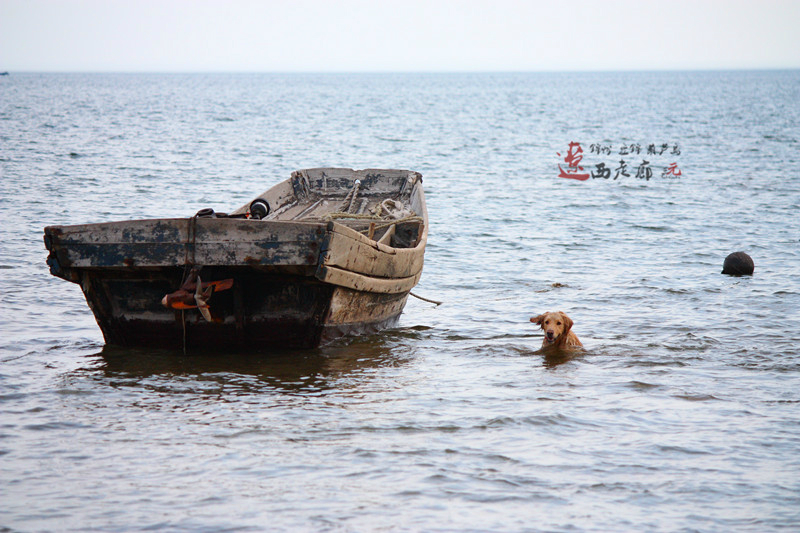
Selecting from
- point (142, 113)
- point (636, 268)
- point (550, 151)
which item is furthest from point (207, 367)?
point (142, 113)

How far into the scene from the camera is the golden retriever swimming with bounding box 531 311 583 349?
29.3ft

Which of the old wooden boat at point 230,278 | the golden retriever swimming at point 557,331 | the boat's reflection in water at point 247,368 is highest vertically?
the old wooden boat at point 230,278

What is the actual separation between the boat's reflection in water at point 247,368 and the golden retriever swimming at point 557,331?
1.59 metres

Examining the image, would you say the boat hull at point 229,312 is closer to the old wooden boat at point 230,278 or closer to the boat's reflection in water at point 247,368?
the old wooden boat at point 230,278

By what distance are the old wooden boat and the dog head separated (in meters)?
1.81

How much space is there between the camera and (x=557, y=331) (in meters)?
8.93

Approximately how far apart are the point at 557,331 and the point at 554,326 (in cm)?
6

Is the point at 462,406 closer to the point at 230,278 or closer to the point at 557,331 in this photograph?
the point at 557,331

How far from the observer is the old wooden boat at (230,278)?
7.70 metres

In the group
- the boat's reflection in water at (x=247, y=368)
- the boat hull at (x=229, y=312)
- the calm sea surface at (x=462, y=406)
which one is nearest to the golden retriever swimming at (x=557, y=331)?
the calm sea surface at (x=462, y=406)

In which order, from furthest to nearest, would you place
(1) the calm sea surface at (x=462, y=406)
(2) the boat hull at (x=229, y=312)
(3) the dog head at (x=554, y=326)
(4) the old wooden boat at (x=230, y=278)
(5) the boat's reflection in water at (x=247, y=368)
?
(3) the dog head at (x=554, y=326), (2) the boat hull at (x=229, y=312), (5) the boat's reflection in water at (x=247, y=368), (4) the old wooden boat at (x=230, y=278), (1) the calm sea surface at (x=462, y=406)

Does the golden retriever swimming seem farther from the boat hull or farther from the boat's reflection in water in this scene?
the boat hull

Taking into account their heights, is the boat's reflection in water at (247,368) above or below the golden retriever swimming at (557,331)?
below

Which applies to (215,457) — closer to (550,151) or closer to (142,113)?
(550,151)
